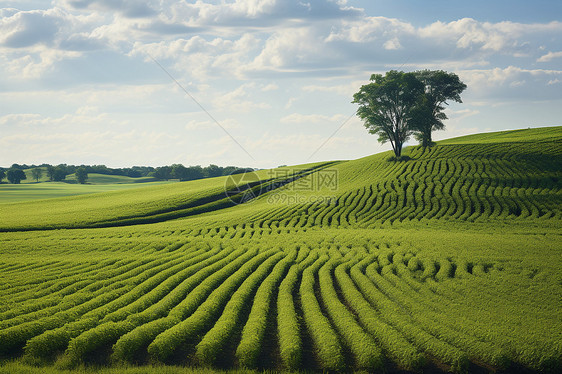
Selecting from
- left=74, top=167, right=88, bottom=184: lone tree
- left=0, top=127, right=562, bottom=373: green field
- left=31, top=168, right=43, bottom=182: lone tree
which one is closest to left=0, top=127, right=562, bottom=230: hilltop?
left=0, top=127, right=562, bottom=373: green field

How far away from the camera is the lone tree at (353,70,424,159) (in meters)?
67.0

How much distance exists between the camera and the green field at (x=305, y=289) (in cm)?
1222

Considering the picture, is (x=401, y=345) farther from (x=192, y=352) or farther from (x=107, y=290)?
(x=107, y=290)

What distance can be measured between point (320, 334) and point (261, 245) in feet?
56.0

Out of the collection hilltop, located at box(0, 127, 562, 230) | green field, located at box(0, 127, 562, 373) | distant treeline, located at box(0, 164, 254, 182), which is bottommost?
green field, located at box(0, 127, 562, 373)

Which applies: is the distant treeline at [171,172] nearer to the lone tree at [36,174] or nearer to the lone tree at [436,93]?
the lone tree at [36,174]

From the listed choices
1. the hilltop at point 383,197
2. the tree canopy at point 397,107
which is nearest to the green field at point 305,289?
the hilltop at point 383,197

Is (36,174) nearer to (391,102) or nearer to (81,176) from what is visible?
(81,176)

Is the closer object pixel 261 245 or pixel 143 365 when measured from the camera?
pixel 143 365

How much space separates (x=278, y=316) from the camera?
1550 centimetres

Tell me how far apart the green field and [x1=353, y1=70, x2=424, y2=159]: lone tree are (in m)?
24.4

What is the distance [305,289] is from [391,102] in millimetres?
56537

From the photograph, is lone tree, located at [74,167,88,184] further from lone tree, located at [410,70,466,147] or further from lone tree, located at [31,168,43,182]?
lone tree, located at [410,70,466,147]

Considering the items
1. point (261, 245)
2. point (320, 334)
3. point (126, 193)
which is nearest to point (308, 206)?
point (261, 245)
